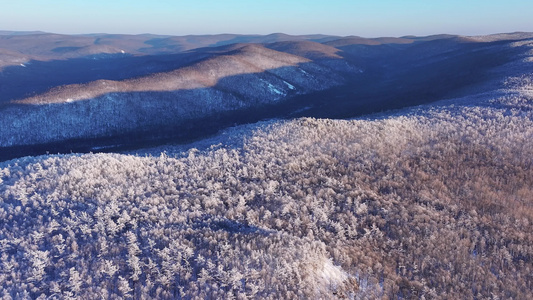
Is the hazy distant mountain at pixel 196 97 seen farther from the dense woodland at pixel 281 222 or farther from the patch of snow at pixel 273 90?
the dense woodland at pixel 281 222

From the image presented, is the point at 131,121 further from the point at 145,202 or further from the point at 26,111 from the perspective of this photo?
the point at 145,202

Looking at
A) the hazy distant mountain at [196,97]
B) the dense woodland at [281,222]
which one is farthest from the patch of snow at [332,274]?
the hazy distant mountain at [196,97]

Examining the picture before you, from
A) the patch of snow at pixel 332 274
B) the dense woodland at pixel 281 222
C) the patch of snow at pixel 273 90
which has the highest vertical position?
the patch of snow at pixel 273 90

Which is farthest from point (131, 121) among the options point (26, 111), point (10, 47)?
point (10, 47)

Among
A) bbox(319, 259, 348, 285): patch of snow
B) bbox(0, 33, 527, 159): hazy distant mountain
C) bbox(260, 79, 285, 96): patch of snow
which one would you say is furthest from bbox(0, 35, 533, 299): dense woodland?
bbox(260, 79, 285, 96): patch of snow

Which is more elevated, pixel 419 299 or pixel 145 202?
pixel 145 202

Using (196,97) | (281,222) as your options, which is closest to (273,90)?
(196,97)

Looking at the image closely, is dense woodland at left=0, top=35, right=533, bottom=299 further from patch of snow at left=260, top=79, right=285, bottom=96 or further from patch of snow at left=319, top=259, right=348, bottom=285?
patch of snow at left=260, top=79, right=285, bottom=96

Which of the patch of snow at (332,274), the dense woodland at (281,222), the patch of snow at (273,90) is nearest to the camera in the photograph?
the dense woodland at (281,222)

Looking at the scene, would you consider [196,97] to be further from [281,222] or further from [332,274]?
[332,274]
